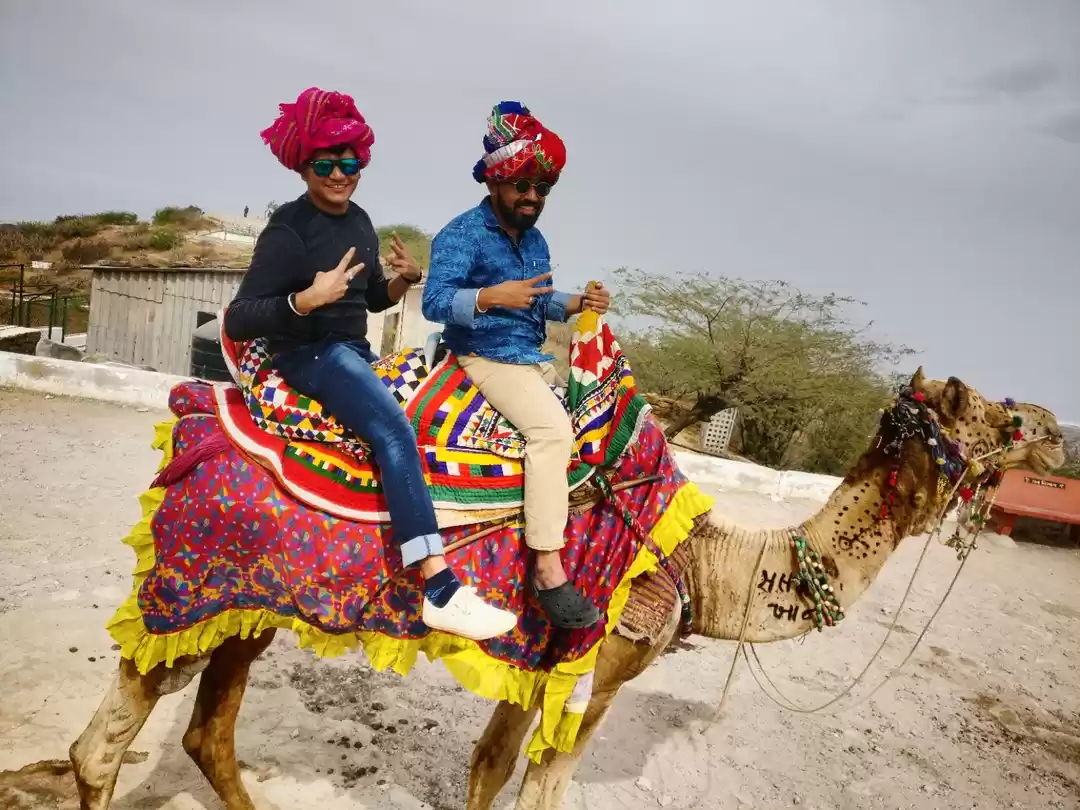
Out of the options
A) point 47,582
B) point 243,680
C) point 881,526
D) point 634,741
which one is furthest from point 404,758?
point 47,582

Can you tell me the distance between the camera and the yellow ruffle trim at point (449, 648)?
2723 mm

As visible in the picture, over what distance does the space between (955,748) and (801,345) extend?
1177cm

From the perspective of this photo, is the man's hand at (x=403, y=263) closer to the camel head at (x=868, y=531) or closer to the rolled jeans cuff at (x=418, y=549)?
the rolled jeans cuff at (x=418, y=549)

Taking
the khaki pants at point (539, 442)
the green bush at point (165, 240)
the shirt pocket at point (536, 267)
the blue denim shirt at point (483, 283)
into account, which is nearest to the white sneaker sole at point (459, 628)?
the khaki pants at point (539, 442)

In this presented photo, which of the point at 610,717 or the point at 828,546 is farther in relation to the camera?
the point at 610,717

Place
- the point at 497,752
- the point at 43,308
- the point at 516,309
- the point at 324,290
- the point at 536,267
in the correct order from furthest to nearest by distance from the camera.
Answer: the point at 43,308
the point at 497,752
the point at 536,267
the point at 516,309
the point at 324,290

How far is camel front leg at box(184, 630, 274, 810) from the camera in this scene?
327 centimetres

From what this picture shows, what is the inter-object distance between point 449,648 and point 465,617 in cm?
32

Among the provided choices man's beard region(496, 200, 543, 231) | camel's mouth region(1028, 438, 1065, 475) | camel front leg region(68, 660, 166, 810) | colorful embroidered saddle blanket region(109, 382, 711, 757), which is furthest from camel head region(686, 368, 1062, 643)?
camel front leg region(68, 660, 166, 810)

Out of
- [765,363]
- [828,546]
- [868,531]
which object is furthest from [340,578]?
[765,363]

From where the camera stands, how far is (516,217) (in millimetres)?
2742

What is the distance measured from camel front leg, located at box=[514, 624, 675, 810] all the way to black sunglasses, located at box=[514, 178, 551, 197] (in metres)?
1.70

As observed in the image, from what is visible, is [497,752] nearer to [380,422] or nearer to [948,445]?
[380,422]

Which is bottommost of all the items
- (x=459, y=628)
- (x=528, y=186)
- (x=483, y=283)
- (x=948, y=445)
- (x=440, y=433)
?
(x=459, y=628)
